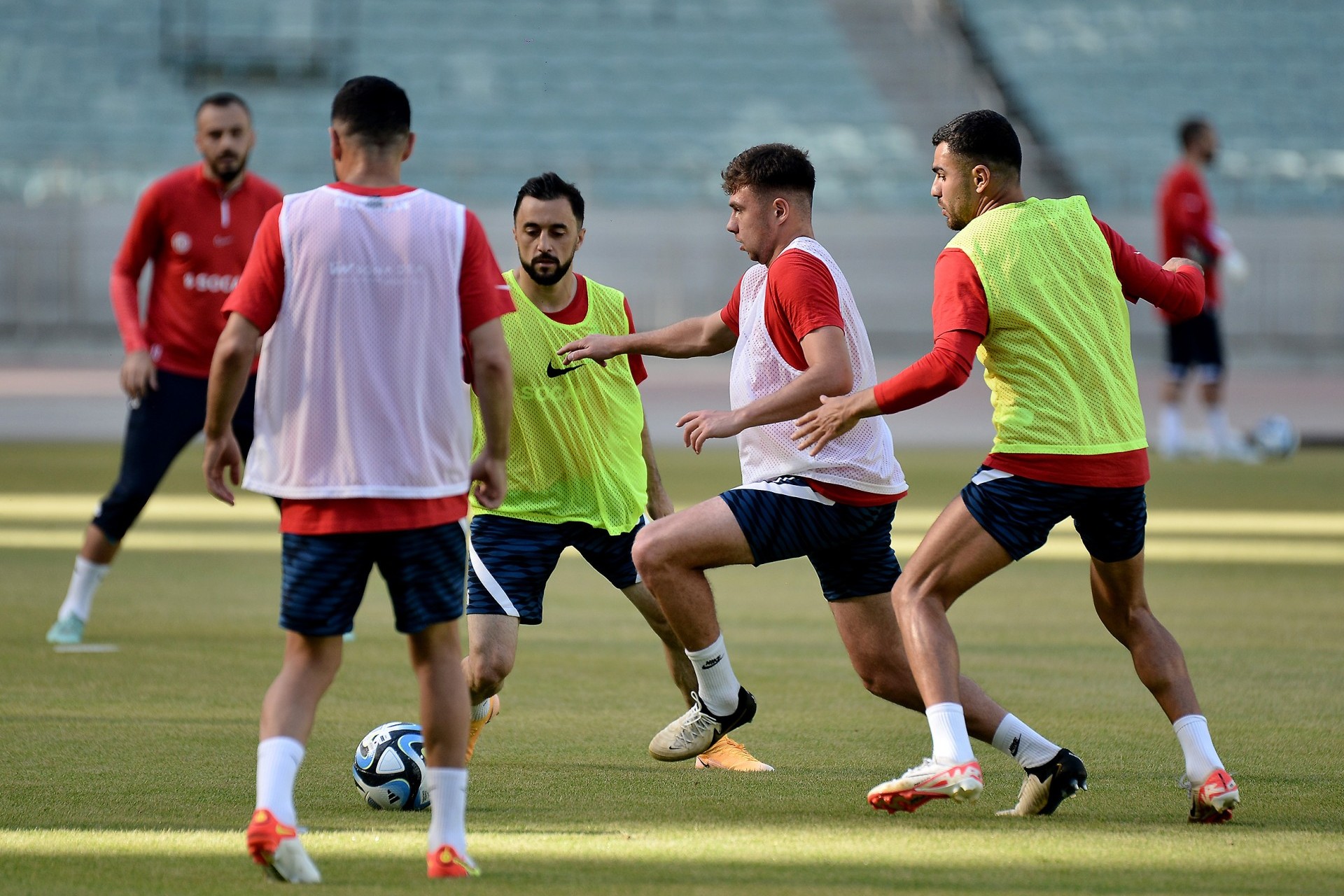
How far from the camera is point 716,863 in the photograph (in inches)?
163

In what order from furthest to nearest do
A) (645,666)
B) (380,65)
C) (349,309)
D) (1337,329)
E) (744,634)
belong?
(380,65) < (1337,329) < (744,634) < (645,666) < (349,309)

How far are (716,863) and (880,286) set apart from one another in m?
21.9

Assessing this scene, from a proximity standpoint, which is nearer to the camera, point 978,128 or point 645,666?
point 978,128

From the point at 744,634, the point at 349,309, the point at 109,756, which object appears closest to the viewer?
the point at 349,309

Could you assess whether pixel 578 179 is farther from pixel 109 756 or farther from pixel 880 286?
pixel 109 756

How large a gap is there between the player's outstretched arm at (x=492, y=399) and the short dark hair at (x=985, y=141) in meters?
1.44

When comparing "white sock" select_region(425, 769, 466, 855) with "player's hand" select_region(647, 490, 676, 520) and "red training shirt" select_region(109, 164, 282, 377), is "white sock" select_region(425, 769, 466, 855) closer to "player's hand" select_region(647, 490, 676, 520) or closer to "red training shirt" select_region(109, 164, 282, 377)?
"player's hand" select_region(647, 490, 676, 520)

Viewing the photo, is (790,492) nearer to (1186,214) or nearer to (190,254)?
(190,254)

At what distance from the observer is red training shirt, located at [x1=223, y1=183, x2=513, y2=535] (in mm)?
3914

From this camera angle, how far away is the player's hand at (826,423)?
4531mm

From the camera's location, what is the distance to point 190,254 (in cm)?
768

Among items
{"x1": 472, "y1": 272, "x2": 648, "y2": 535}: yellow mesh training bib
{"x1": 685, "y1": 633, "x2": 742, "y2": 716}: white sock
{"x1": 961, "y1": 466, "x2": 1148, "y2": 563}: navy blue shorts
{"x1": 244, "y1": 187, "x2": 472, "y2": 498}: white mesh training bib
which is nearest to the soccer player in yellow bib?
{"x1": 472, "y1": 272, "x2": 648, "y2": 535}: yellow mesh training bib

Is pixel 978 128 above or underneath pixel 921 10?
underneath

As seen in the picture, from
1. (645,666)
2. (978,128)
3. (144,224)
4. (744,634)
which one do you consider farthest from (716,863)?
(144,224)
